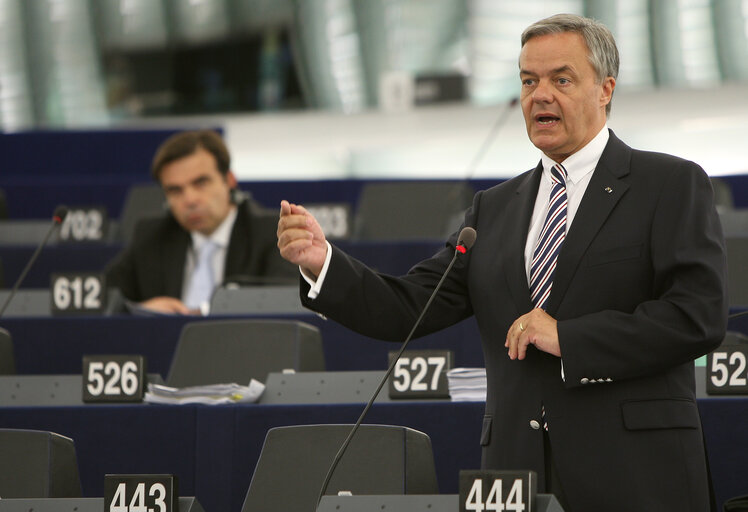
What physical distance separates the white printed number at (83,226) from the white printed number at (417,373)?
8.95 feet

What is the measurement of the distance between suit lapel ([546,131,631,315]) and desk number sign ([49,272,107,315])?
228 cm

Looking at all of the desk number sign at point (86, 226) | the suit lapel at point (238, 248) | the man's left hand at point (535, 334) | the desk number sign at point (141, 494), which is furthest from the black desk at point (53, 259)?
the man's left hand at point (535, 334)

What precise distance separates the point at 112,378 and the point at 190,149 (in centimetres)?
148

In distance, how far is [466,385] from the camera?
2.92m

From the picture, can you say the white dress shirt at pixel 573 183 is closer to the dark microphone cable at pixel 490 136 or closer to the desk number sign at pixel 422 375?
the desk number sign at pixel 422 375

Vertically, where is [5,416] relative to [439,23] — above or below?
below

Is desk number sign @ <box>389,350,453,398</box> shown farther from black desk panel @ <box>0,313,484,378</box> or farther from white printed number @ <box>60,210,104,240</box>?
white printed number @ <box>60,210,104,240</box>

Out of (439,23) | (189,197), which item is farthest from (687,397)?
(439,23)

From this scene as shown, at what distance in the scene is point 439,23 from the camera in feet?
27.5

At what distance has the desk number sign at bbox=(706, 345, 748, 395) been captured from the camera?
2.76 m

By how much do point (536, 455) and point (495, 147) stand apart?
18.0ft

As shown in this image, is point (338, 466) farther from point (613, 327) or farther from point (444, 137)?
point (444, 137)

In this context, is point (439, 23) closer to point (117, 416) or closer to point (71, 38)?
point (71, 38)

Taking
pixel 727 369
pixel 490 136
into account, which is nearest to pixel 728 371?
pixel 727 369
